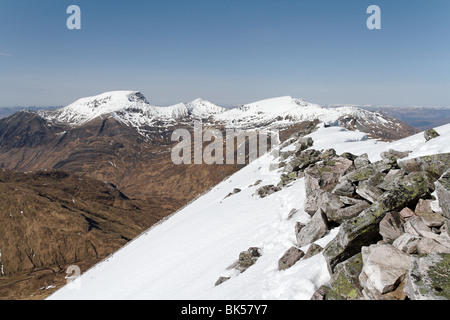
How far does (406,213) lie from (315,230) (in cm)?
498

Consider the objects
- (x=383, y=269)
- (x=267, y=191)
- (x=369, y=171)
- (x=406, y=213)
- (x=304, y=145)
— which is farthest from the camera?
(x=304, y=145)

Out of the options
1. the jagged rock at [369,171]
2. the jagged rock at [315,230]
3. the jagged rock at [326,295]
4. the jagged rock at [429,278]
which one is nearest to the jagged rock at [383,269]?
the jagged rock at [429,278]

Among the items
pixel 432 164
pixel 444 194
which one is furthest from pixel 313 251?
pixel 432 164

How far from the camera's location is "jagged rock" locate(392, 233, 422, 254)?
8.34 m

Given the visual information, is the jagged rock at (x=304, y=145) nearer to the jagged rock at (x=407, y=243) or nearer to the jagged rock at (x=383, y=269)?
the jagged rock at (x=407, y=243)

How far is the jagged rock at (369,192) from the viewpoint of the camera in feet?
39.0

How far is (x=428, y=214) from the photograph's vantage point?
913 centimetres

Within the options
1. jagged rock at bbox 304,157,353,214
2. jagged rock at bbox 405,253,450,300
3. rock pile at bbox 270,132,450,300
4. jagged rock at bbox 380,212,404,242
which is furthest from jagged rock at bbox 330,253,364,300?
jagged rock at bbox 304,157,353,214

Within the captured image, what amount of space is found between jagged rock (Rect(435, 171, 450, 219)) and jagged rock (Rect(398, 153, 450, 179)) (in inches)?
→ 119

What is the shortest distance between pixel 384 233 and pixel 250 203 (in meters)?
18.9

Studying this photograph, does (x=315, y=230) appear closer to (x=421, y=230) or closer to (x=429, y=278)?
(x=421, y=230)

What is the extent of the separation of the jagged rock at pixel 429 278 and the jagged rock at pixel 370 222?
2.16 meters
